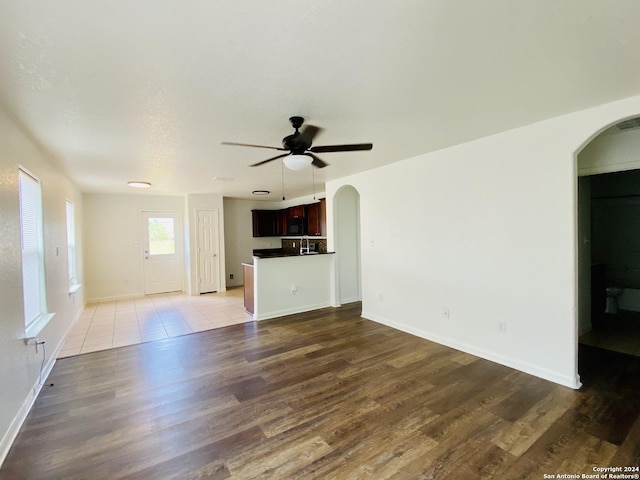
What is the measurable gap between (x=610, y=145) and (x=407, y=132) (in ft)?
6.51

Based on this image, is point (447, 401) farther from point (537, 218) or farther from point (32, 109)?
point (32, 109)

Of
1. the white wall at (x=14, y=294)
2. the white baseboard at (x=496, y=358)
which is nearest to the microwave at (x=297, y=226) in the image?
the white baseboard at (x=496, y=358)

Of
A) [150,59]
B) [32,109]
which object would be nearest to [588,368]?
[150,59]

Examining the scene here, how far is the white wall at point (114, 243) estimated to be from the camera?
6.57m

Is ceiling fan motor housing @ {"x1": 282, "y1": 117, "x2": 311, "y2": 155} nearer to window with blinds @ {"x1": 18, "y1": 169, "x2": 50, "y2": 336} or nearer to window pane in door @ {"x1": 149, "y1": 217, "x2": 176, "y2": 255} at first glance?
window with blinds @ {"x1": 18, "y1": 169, "x2": 50, "y2": 336}

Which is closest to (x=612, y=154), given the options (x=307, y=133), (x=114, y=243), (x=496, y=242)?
(x=496, y=242)

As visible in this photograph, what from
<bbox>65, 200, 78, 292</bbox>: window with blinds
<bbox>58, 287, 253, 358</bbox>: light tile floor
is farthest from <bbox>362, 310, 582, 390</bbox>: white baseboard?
<bbox>65, 200, 78, 292</bbox>: window with blinds

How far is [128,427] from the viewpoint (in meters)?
2.22

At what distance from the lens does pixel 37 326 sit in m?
2.83

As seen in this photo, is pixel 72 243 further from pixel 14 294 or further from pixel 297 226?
pixel 297 226

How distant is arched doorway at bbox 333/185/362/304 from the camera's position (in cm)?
571

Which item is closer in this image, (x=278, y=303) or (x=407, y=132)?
(x=407, y=132)

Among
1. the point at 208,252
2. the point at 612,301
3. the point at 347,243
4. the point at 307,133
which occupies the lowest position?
the point at 612,301

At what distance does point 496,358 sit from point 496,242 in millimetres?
1225
